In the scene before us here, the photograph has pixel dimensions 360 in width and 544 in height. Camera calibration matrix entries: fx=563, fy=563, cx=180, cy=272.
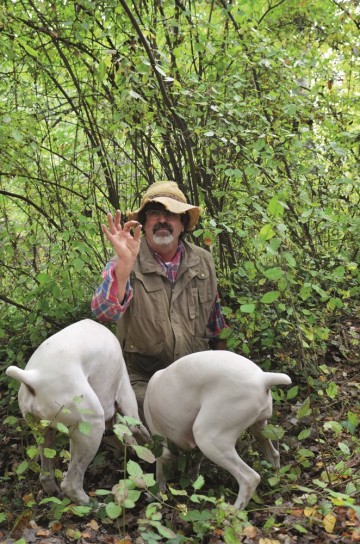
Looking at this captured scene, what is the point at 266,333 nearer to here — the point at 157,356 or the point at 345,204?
the point at 157,356

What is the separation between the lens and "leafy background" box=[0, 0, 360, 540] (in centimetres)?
379

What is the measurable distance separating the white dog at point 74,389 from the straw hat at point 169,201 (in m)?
1.07

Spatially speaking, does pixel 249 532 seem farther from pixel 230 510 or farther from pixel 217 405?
pixel 217 405

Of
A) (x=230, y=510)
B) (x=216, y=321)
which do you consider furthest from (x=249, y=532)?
(x=216, y=321)

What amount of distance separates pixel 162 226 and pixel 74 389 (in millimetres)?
1492

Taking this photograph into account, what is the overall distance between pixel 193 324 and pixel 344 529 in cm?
175

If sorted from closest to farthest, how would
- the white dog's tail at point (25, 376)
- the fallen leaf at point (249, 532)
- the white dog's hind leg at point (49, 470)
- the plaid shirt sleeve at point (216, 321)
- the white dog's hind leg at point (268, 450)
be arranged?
the fallen leaf at point (249, 532)
the white dog's tail at point (25, 376)
the white dog's hind leg at point (49, 470)
the white dog's hind leg at point (268, 450)
the plaid shirt sleeve at point (216, 321)

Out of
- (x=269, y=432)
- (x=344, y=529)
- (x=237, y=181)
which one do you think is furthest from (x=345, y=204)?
(x=344, y=529)

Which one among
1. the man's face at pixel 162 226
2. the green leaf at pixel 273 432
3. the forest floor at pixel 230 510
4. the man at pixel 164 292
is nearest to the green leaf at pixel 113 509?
the forest floor at pixel 230 510

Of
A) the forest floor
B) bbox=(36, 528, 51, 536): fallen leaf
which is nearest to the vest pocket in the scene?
the forest floor

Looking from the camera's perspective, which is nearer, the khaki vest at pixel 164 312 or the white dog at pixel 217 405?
A: the white dog at pixel 217 405

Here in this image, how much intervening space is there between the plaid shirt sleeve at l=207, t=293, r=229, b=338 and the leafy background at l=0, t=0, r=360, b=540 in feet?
0.43

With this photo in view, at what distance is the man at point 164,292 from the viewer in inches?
148

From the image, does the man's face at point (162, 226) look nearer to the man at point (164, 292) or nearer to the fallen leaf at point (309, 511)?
the man at point (164, 292)
